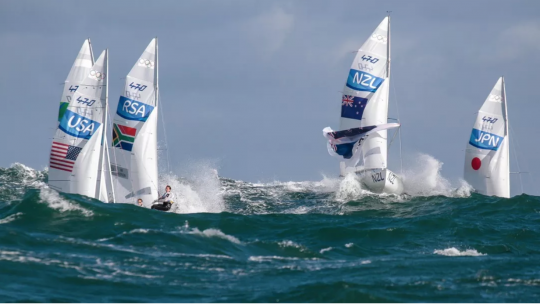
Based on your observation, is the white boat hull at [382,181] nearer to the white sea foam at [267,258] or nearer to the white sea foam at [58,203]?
the white sea foam at [58,203]

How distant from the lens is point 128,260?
74.0 ft

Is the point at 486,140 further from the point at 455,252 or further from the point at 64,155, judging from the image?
the point at 64,155

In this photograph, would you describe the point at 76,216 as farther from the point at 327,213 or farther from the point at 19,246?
the point at 327,213

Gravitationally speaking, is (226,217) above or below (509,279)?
above

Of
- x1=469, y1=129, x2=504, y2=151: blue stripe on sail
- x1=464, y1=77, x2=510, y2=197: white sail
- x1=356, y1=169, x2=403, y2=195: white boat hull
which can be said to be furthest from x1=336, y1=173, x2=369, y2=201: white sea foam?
x1=469, y1=129, x2=504, y2=151: blue stripe on sail

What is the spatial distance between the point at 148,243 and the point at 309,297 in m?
6.35

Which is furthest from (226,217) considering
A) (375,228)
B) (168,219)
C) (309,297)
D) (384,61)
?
(384,61)

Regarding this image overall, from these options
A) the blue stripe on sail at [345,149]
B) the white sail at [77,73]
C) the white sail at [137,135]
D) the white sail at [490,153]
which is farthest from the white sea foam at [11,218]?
the white sail at [490,153]

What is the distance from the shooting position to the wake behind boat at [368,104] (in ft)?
151

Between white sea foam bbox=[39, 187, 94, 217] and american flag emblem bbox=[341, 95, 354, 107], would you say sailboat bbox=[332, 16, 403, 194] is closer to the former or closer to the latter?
american flag emblem bbox=[341, 95, 354, 107]

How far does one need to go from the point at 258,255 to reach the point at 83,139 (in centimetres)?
1247

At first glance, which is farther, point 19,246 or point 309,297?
point 19,246

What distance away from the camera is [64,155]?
34.2 meters

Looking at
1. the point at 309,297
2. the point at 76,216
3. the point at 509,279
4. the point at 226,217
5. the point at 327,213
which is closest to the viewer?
the point at 309,297
